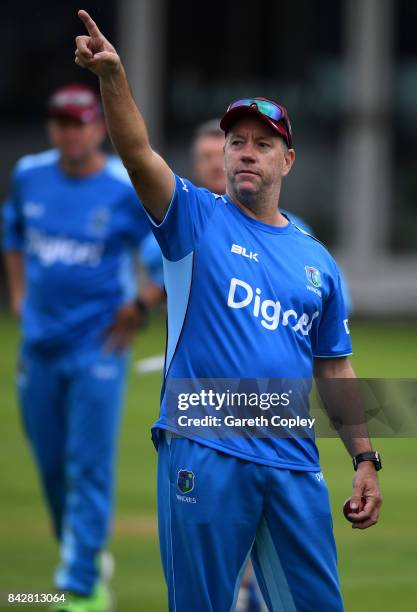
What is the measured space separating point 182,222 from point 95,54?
0.63 metres

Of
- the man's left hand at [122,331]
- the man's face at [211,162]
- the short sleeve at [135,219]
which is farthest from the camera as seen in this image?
the short sleeve at [135,219]

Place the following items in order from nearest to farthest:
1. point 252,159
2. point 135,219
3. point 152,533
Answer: point 252,159, point 135,219, point 152,533

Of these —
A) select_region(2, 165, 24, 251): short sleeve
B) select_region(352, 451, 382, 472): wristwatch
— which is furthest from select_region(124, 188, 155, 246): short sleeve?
select_region(352, 451, 382, 472): wristwatch

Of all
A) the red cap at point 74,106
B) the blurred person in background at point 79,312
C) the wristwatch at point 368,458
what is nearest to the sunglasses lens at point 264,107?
the wristwatch at point 368,458

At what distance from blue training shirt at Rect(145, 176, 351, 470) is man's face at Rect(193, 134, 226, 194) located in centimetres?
215

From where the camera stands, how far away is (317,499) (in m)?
4.71

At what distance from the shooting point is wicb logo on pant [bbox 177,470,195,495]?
457 cm

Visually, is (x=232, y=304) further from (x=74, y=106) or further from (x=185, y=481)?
(x=74, y=106)

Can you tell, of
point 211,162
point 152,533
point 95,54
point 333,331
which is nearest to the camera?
point 95,54

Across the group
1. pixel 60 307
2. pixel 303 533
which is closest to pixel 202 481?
pixel 303 533

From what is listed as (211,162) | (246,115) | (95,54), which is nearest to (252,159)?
(246,115)

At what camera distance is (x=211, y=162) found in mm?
6988

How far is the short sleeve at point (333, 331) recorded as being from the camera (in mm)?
4984

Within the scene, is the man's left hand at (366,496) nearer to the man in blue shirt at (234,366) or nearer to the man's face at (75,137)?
the man in blue shirt at (234,366)
